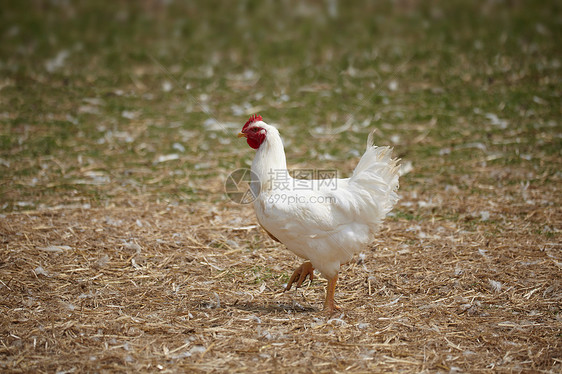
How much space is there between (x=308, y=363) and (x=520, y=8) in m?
12.3

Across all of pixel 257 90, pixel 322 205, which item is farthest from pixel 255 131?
pixel 257 90

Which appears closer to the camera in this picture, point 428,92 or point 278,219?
point 278,219

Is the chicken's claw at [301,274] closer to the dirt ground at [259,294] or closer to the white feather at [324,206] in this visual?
the dirt ground at [259,294]

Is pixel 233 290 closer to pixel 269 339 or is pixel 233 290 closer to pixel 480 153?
pixel 269 339

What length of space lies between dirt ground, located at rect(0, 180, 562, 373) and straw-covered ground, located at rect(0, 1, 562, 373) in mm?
19

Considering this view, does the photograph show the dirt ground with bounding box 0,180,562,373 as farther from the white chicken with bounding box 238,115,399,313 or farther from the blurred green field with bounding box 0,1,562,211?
the blurred green field with bounding box 0,1,562,211

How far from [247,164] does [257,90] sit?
2792 millimetres

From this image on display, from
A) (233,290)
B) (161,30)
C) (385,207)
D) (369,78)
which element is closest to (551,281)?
(385,207)

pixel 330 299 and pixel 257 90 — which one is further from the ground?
pixel 257 90

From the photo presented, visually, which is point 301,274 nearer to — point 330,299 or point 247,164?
point 330,299

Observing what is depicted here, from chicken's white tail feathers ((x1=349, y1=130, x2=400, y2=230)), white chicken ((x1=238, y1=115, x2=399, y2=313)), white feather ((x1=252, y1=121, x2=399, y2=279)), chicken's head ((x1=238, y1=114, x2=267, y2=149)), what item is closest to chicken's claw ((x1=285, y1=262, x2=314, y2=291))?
white chicken ((x1=238, y1=115, x2=399, y2=313))

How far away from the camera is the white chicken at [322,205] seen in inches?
161

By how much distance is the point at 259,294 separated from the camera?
4.54 meters

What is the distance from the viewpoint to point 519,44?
11250 millimetres
